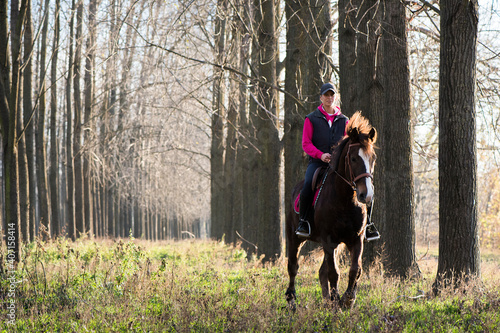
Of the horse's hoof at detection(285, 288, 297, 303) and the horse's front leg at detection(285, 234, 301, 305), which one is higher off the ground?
the horse's front leg at detection(285, 234, 301, 305)

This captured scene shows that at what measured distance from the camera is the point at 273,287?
8.05m

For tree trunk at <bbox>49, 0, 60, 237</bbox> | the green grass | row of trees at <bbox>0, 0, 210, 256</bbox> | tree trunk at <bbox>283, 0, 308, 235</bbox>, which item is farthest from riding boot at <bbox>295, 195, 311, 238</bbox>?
tree trunk at <bbox>49, 0, 60, 237</bbox>

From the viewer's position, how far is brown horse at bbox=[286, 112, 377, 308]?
5.70 metres

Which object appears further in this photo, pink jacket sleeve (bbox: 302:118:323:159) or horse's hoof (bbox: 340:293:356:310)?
pink jacket sleeve (bbox: 302:118:323:159)

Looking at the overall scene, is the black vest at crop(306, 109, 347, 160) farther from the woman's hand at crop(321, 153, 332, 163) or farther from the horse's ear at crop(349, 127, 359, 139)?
the horse's ear at crop(349, 127, 359, 139)

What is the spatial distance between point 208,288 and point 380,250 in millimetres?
3306

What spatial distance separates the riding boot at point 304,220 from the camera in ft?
21.3

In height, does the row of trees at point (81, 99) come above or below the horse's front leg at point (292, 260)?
above

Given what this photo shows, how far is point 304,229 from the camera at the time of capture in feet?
21.4

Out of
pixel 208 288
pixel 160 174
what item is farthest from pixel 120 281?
pixel 160 174

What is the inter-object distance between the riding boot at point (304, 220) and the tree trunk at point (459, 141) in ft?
6.94

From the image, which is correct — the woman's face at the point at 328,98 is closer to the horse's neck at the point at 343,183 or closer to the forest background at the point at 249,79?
the horse's neck at the point at 343,183

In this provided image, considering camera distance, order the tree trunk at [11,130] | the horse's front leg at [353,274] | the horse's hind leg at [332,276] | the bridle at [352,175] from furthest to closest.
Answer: the tree trunk at [11,130] → the horse's hind leg at [332,276] → the horse's front leg at [353,274] → the bridle at [352,175]

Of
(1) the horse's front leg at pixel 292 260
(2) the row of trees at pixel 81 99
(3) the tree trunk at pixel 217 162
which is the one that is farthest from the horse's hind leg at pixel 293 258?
(3) the tree trunk at pixel 217 162
